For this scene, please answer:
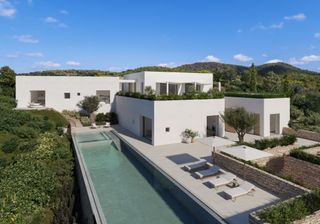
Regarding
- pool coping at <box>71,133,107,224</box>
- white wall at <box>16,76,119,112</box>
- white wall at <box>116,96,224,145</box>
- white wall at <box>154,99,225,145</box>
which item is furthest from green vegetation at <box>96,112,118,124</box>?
pool coping at <box>71,133,107,224</box>

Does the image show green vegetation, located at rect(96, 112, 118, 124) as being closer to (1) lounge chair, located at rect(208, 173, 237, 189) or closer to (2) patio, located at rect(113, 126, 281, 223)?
(2) patio, located at rect(113, 126, 281, 223)

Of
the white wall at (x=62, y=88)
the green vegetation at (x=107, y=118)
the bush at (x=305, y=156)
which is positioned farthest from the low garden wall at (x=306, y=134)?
the white wall at (x=62, y=88)

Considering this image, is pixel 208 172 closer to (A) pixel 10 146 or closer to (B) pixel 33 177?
(B) pixel 33 177

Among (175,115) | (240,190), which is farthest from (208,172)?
(175,115)

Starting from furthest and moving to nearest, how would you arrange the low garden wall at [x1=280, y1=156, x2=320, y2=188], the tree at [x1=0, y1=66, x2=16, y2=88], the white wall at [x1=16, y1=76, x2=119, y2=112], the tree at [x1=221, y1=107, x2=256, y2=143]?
1. the tree at [x1=0, y1=66, x2=16, y2=88]
2. the white wall at [x1=16, y1=76, x2=119, y2=112]
3. the tree at [x1=221, y1=107, x2=256, y2=143]
4. the low garden wall at [x1=280, y1=156, x2=320, y2=188]

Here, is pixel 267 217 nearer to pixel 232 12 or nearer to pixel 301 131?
pixel 301 131
